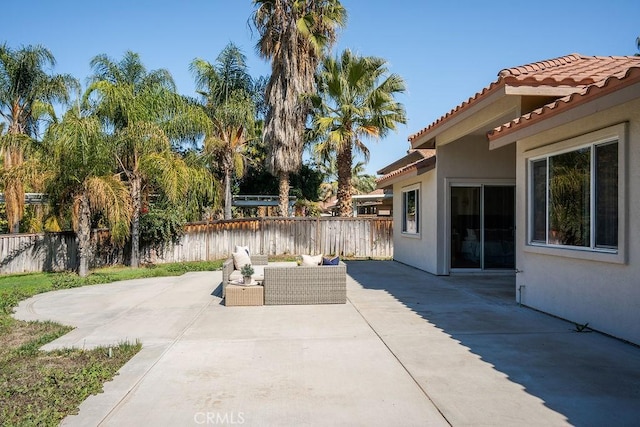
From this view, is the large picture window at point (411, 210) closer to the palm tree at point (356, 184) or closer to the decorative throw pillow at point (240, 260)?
the decorative throw pillow at point (240, 260)

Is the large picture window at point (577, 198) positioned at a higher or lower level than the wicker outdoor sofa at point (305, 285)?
higher

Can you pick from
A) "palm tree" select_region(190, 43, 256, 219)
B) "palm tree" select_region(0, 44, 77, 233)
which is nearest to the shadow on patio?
"palm tree" select_region(190, 43, 256, 219)

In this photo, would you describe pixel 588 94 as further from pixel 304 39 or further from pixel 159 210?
pixel 304 39

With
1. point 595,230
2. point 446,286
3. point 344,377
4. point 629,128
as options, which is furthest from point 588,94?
point 446,286

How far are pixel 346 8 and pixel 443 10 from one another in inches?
329

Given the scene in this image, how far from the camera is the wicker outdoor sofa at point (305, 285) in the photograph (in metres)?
8.55

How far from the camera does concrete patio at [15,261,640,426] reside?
375 cm

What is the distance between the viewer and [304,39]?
19891mm

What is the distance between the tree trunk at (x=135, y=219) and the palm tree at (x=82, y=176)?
1.25m

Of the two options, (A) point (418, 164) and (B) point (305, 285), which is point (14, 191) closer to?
(B) point (305, 285)

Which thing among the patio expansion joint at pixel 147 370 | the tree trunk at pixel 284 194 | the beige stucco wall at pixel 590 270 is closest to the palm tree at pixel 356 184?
the tree trunk at pixel 284 194

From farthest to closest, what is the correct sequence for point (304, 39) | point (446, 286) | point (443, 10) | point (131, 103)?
point (304, 39)
point (131, 103)
point (443, 10)
point (446, 286)

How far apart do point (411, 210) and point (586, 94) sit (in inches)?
375

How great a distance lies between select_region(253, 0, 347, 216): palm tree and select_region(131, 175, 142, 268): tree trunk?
6.50 meters
